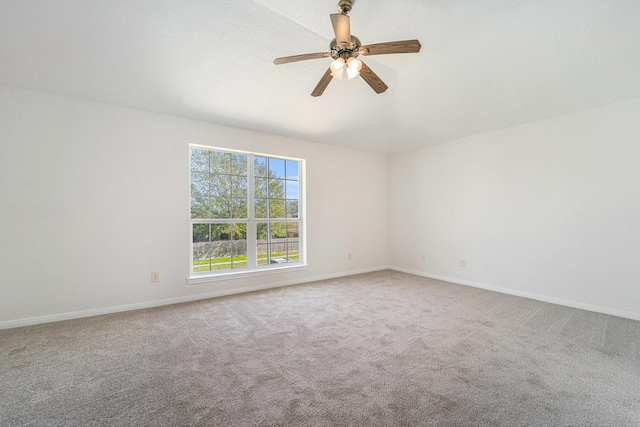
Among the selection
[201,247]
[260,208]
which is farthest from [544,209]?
[201,247]

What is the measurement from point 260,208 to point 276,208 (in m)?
0.28

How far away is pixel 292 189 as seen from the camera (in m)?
4.64

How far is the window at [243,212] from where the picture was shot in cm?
382

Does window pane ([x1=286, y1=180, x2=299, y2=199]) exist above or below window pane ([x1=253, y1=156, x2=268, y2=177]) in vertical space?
below

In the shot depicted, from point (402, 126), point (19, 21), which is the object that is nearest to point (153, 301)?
point (19, 21)

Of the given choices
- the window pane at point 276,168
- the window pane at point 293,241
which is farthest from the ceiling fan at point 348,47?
the window pane at point 293,241

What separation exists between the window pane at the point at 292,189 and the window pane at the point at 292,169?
0.10m

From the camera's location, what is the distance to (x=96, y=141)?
3088 mm

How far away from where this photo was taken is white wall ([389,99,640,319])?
303cm

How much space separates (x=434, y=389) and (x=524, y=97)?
11.3 ft

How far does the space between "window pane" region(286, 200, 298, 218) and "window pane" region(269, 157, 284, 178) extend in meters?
0.48

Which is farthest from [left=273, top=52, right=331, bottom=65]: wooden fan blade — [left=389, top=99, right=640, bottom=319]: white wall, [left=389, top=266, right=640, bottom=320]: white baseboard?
[left=389, top=266, right=640, bottom=320]: white baseboard

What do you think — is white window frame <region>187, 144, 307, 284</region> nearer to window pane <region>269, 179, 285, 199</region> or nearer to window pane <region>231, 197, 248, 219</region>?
window pane <region>231, 197, 248, 219</region>

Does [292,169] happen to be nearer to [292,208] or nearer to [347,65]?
[292,208]
